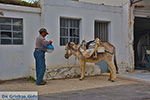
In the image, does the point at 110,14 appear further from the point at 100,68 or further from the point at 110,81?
the point at 110,81

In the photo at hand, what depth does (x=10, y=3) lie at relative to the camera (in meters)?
8.84

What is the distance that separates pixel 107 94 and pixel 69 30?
4461mm

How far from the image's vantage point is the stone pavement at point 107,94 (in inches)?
224

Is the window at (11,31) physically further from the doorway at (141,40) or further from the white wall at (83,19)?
the doorway at (141,40)

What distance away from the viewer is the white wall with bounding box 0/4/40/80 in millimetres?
8445

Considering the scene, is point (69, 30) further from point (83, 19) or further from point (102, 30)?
point (102, 30)

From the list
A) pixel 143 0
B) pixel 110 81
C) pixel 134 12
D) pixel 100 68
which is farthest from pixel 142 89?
pixel 143 0

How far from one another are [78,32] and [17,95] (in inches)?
253

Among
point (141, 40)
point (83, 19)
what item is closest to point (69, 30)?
point (83, 19)

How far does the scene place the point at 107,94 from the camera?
20.2 ft

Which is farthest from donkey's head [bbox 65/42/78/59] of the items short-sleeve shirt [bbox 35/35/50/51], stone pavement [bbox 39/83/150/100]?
stone pavement [bbox 39/83/150/100]

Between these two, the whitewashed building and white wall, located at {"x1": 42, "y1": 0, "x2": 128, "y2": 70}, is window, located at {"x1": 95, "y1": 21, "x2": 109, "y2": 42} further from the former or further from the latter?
white wall, located at {"x1": 42, "y1": 0, "x2": 128, "y2": 70}

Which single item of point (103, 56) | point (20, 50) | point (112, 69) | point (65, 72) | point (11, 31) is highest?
point (11, 31)

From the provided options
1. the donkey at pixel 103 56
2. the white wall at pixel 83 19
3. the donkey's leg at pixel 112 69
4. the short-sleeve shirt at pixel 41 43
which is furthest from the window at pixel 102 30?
the short-sleeve shirt at pixel 41 43
